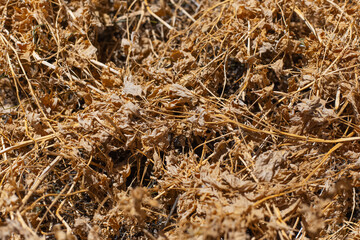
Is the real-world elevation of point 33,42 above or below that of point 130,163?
above

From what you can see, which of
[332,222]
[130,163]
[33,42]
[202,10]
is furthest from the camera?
[202,10]

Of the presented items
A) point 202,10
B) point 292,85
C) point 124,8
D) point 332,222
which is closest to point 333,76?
point 292,85

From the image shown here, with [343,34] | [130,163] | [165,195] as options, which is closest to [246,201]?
[165,195]

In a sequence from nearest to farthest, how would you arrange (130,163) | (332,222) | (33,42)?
(332,222) → (130,163) → (33,42)

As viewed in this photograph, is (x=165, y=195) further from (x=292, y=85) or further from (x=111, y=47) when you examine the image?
(x=111, y=47)

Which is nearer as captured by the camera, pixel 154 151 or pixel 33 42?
pixel 154 151

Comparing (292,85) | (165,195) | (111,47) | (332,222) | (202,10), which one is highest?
(202,10)

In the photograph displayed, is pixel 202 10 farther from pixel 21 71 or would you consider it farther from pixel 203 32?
pixel 21 71
